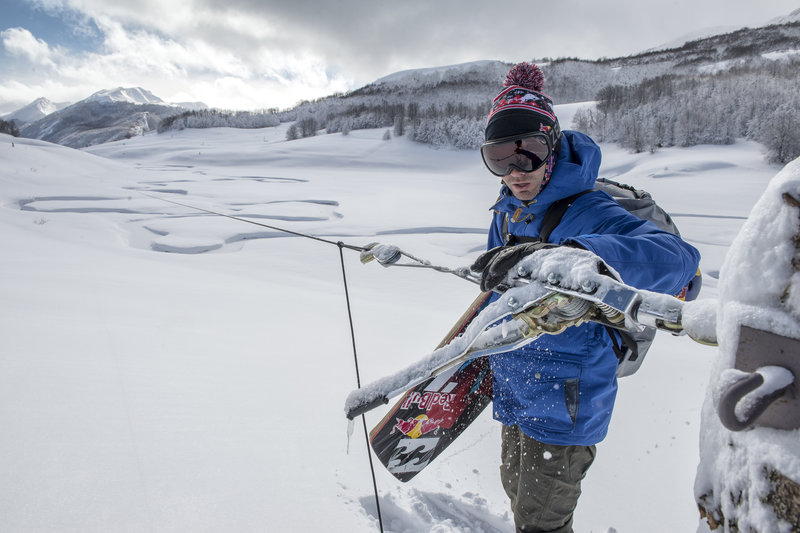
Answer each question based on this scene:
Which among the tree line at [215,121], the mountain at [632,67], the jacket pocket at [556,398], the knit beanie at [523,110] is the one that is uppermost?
the mountain at [632,67]

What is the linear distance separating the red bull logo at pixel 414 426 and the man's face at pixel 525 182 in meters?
1.16

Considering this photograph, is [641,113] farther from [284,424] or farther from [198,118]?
[198,118]

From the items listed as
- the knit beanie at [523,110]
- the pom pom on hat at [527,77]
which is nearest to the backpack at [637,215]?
the knit beanie at [523,110]

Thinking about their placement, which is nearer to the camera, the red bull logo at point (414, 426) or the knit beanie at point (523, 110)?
the knit beanie at point (523, 110)

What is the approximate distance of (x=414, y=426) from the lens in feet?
6.56

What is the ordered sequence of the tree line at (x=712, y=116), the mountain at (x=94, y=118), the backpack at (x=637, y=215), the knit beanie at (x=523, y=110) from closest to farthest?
the backpack at (x=637, y=215) < the knit beanie at (x=523, y=110) < the tree line at (x=712, y=116) < the mountain at (x=94, y=118)

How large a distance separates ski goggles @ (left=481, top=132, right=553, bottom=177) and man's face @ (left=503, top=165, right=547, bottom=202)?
0.6 inches

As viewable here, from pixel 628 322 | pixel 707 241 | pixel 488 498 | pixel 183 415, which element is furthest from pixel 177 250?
pixel 707 241

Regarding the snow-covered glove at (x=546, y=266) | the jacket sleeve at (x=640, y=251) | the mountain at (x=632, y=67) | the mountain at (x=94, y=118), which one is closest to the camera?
the snow-covered glove at (x=546, y=266)

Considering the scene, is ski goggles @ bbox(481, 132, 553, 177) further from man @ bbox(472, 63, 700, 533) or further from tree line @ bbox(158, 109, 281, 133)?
tree line @ bbox(158, 109, 281, 133)

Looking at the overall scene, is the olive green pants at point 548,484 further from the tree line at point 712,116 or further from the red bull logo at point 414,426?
the tree line at point 712,116

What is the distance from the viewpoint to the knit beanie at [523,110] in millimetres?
1699

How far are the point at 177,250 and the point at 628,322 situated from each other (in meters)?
6.81

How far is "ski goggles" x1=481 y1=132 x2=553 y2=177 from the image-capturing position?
5.27ft
